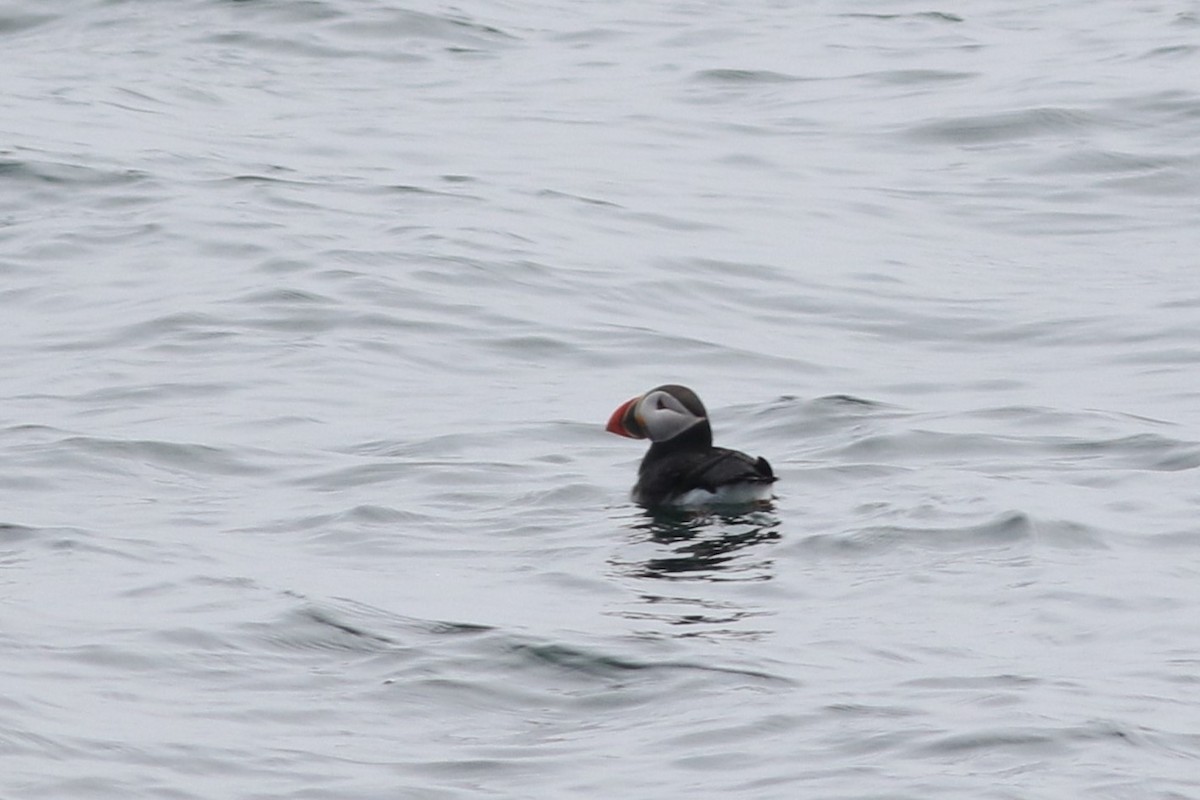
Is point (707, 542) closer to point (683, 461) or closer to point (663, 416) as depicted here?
point (683, 461)

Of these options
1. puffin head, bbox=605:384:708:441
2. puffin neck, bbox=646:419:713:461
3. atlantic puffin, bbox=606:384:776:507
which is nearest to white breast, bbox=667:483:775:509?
atlantic puffin, bbox=606:384:776:507

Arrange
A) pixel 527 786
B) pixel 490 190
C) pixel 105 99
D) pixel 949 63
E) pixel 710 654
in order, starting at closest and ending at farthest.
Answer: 1. pixel 527 786
2. pixel 710 654
3. pixel 490 190
4. pixel 105 99
5. pixel 949 63

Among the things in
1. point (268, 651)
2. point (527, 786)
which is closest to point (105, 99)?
point (268, 651)

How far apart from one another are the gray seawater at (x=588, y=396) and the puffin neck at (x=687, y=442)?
1.06ft

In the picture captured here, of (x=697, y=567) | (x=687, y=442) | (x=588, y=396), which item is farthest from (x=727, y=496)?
(x=588, y=396)

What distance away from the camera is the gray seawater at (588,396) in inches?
252

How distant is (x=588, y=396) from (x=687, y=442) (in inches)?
68.9

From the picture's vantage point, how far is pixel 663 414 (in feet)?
31.3

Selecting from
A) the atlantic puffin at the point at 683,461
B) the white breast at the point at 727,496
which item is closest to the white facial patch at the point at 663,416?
the atlantic puffin at the point at 683,461

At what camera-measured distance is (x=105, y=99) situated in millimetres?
18266

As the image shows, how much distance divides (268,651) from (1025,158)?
1044cm

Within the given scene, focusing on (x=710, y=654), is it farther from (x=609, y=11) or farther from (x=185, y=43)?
(x=609, y=11)

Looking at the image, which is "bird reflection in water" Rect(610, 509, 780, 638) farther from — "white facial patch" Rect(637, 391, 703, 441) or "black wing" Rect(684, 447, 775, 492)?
"white facial patch" Rect(637, 391, 703, 441)

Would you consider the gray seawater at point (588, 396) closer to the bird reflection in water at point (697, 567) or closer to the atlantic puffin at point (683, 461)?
the bird reflection in water at point (697, 567)
